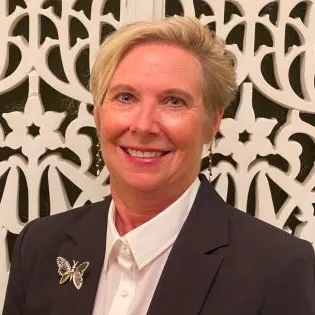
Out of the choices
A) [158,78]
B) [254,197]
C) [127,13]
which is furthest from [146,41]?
[254,197]

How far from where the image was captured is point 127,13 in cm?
134

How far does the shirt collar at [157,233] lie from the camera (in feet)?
3.36

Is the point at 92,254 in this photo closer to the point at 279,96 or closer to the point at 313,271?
the point at 313,271

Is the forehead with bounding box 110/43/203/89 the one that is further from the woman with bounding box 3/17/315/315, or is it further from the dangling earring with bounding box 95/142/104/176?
the dangling earring with bounding box 95/142/104/176

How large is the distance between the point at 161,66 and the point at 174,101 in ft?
0.23

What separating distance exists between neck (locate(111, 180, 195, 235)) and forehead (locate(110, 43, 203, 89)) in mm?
219

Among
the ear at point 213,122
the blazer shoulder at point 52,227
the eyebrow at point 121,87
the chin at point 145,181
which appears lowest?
the blazer shoulder at point 52,227

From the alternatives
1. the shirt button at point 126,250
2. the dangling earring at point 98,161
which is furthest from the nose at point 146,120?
the dangling earring at point 98,161

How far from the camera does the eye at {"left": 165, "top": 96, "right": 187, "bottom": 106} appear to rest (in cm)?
97

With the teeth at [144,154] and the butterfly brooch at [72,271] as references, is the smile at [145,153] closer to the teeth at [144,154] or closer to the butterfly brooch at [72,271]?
the teeth at [144,154]

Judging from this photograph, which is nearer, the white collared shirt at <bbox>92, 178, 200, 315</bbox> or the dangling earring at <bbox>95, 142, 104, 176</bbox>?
the white collared shirt at <bbox>92, 178, 200, 315</bbox>

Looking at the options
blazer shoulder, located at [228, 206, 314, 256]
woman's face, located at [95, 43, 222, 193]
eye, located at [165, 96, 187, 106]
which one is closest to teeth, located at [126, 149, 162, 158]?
woman's face, located at [95, 43, 222, 193]

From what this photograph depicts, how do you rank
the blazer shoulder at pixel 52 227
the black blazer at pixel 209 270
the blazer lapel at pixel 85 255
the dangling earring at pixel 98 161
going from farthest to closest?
the dangling earring at pixel 98 161, the blazer shoulder at pixel 52 227, the blazer lapel at pixel 85 255, the black blazer at pixel 209 270

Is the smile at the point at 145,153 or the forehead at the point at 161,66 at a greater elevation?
the forehead at the point at 161,66
